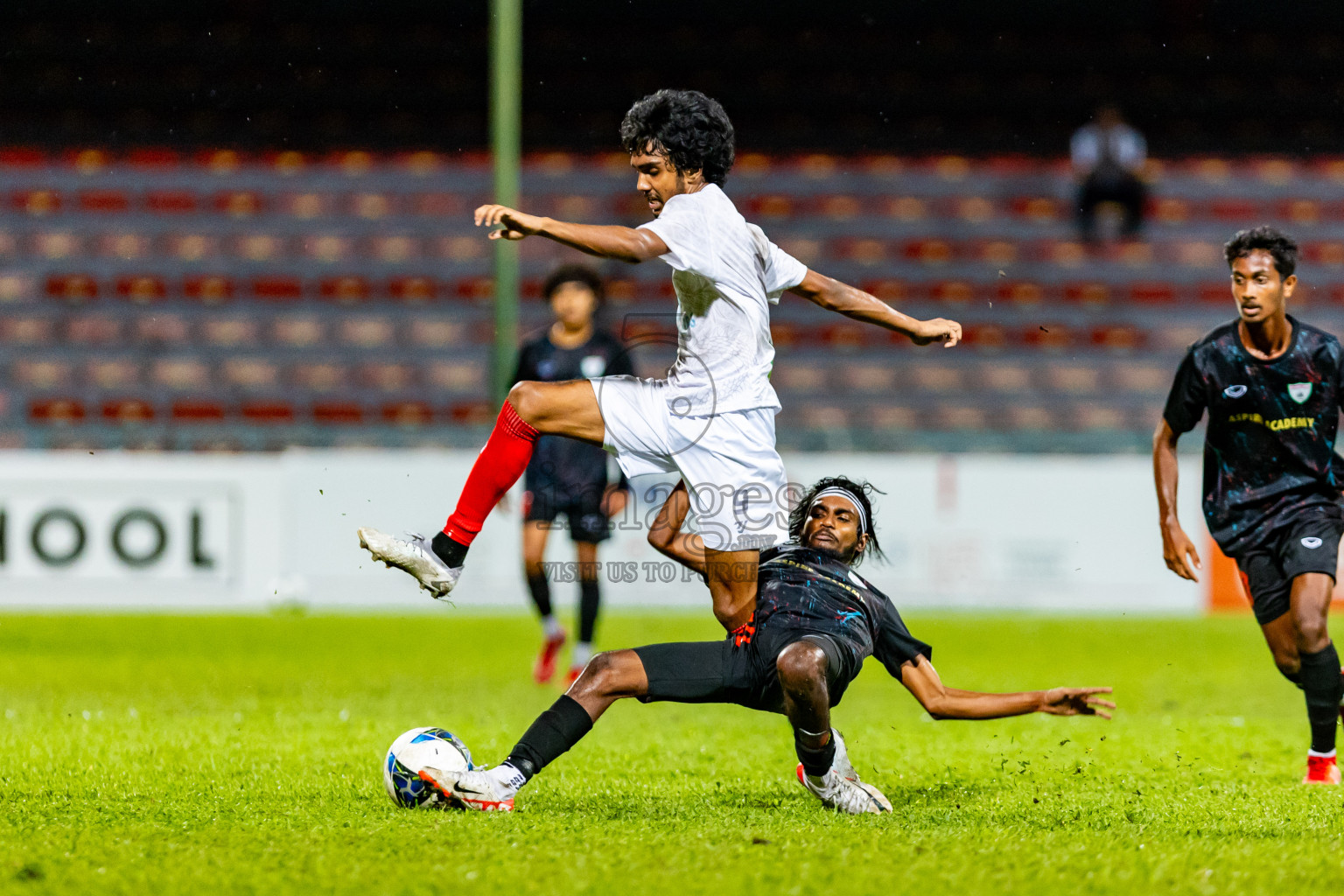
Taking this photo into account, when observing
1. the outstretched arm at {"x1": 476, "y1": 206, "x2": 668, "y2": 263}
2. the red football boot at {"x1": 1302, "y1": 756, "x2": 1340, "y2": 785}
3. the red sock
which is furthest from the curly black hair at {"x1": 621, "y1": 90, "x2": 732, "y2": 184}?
the red football boot at {"x1": 1302, "y1": 756, "x2": 1340, "y2": 785}

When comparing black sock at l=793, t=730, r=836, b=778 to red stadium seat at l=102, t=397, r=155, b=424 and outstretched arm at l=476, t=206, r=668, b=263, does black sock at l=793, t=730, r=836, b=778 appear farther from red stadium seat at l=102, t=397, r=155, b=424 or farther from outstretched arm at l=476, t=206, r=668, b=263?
red stadium seat at l=102, t=397, r=155, b=424

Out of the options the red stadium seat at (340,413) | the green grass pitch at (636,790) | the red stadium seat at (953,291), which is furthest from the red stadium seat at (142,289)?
the red stadium seat at (953,291)

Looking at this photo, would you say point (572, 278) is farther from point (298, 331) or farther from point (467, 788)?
point (298, 331)

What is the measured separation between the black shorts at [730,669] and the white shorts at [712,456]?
280 mm

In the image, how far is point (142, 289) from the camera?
13633mm

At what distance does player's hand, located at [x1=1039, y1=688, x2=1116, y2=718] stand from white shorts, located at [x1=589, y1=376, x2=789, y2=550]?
851 mm

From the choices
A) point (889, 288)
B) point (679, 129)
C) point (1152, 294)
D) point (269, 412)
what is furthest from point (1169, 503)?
point (1152, 294)

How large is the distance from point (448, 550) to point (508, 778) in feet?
2.13

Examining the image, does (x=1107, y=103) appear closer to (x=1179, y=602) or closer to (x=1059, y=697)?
(x=1179, y=602)

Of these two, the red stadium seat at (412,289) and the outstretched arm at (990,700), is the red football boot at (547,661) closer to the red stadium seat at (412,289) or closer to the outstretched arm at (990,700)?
the outstretched arm at (990,700)

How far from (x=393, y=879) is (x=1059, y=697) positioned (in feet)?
5.80

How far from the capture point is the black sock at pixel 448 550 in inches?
160

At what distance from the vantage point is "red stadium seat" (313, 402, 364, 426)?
12.9 meters

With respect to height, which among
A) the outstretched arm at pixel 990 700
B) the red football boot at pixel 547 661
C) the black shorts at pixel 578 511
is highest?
the black shorts at pixel 578 511
